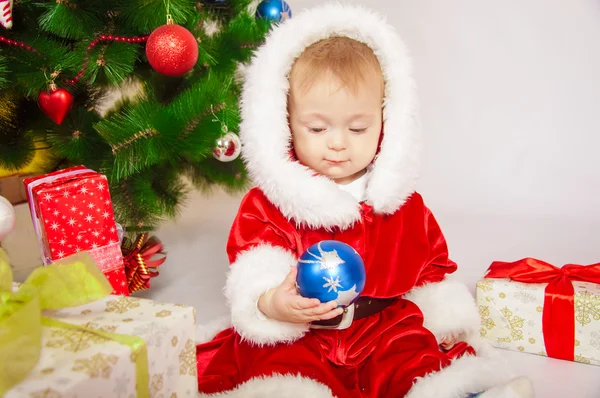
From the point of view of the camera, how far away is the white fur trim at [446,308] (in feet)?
4.07

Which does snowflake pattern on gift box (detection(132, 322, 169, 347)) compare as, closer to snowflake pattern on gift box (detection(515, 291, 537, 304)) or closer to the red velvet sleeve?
the red velvet sleeve

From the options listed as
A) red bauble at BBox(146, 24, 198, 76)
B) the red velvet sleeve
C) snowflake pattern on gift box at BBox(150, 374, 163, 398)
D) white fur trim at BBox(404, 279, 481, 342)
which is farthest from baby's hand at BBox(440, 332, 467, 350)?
red bauble at BBox(146, 24, 198, 76)

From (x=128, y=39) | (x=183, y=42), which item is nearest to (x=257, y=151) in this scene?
(x=183, y=42)

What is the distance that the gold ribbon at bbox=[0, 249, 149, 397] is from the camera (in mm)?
754

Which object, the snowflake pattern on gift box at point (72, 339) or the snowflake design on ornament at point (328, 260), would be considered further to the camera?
the snowflake design on ornament at point (328, 260)

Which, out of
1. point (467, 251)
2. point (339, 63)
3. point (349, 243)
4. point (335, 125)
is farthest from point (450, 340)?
point (467, 251)

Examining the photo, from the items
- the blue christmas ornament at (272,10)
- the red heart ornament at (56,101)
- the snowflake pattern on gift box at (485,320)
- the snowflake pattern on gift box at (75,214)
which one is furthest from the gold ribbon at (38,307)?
the blue christmas ornament at (272,10)

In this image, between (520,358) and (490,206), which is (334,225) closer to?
(520,358)

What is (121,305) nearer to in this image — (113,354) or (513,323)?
(113,354)

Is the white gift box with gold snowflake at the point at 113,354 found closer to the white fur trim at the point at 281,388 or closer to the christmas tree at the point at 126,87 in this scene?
the white fur trim at the point at 281,388

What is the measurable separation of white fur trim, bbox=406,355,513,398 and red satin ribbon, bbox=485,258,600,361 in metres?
0.27

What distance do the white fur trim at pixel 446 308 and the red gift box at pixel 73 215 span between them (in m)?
0.68

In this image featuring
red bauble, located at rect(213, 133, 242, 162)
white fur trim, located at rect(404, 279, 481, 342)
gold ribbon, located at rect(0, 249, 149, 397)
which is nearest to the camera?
gold ribbon, located at rect(0, 249, 149, 397)

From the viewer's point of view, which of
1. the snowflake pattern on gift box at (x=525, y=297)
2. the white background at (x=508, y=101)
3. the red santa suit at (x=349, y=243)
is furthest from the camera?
the white background at (x=508, y=101)
